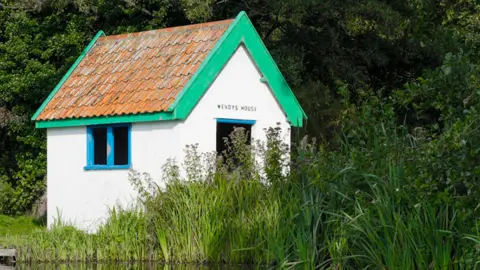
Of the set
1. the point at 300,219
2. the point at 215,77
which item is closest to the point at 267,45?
the point at 215,77

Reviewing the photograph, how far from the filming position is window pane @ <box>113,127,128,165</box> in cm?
1811

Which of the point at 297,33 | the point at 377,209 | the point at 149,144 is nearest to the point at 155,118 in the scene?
the point at 149,144

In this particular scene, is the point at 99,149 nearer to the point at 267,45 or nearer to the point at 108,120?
the point at 108,120

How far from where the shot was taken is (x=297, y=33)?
2519 centimetres

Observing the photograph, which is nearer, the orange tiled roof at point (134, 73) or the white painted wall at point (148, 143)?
the white painted wall at point (148, 143)

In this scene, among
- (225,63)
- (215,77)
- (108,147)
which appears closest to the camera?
(215,77)

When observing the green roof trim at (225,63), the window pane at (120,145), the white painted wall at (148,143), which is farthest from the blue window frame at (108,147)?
the green roof trim at (225,63)

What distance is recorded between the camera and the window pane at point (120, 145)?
1811 centimetres

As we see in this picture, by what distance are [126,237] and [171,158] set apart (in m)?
1.94

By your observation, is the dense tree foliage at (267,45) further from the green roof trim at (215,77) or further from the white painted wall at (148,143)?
the white painted wall at (148,143)

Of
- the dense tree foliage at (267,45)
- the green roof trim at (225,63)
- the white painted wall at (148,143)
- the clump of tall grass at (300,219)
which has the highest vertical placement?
the dense tree foliage at (267,45)

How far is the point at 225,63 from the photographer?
17562mm

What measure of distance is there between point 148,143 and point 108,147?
3.79 feet

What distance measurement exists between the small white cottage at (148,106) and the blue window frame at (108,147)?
2 cm
